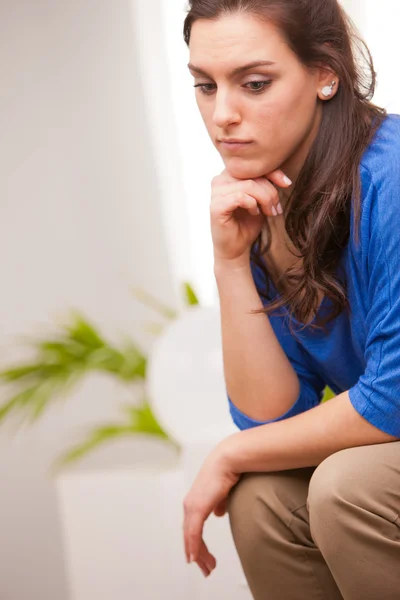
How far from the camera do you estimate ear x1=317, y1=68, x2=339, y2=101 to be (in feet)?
4.22

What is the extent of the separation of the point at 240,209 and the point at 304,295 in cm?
19

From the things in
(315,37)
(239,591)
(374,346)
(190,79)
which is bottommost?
(239,591)

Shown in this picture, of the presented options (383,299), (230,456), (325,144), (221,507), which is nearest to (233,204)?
(325,144)

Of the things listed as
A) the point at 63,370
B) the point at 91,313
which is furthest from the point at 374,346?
the point at 91,313

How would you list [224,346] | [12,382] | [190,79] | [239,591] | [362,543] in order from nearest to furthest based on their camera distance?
[362,543], [224,346], [239,591], [12,382], [190,79]

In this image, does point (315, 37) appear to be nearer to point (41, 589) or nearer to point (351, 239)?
point (351, 239)

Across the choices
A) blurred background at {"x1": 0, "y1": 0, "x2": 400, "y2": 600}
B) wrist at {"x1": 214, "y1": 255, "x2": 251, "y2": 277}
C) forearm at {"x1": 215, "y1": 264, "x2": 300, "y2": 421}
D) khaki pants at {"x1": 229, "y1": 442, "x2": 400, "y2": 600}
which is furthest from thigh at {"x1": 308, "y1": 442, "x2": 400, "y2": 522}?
blurred background at {"x1": 0, "y1": 0, "x2": 400, "y2": 600}

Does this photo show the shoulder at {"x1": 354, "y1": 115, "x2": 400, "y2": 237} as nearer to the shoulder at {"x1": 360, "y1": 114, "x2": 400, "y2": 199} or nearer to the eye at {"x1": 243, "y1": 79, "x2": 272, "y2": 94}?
the shoulder at {"x1": 360, "y1": 114, "x2": 400, "y2": 199}

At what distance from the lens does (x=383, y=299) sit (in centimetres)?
121

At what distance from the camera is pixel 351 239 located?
126 centimetres

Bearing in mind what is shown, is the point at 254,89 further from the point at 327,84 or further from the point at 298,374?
the point at 298,374

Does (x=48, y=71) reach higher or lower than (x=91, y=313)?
higher

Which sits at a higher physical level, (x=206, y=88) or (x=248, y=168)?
(x=206, y=88)

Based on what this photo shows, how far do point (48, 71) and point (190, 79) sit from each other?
0.45 m
